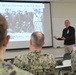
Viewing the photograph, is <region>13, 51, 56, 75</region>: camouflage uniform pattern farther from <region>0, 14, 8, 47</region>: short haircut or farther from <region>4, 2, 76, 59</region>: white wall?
<region>4, 2, 76, 59</region>: white wall

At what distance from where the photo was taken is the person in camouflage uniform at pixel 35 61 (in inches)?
93.0

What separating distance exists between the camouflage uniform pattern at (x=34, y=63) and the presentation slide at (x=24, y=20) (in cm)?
373

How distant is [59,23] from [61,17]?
225mm

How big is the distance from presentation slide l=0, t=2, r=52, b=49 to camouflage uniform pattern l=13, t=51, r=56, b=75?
373 centimetres

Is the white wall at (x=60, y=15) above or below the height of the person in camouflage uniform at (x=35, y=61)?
above

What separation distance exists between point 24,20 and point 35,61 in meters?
4.09

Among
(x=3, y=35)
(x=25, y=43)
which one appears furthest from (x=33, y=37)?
(x=25, y=43)

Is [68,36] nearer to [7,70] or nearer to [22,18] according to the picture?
[22,18]

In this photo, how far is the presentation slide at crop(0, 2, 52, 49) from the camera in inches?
241

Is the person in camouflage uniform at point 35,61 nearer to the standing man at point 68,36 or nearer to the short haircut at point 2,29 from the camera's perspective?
the short haircut at point 2,29

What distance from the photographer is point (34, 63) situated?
7.79 ft

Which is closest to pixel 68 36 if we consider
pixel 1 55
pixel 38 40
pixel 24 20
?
pixel 24 20

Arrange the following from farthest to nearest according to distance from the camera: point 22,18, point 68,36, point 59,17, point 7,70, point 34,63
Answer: point 59,17 → point 68,36 → point 22,18 → point 34,63 → point 7,70

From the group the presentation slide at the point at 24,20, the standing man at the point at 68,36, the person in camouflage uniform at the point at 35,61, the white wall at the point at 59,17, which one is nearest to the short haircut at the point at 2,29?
the person in camouflage uniform at the point at 35,61
